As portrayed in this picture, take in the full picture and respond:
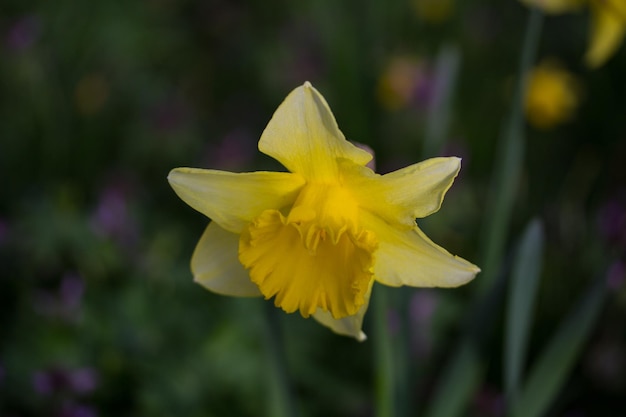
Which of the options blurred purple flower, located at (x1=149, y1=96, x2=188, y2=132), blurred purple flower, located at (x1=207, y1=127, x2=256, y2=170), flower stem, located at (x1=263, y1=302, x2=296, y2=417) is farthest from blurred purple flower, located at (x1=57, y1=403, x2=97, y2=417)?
blurred purple flower, located at (x1=149, y1=96, x2=188, y2=132)

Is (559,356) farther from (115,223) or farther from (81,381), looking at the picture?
(115,223)

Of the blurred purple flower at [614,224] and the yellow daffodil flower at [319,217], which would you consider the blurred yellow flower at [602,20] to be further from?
the yellow daffodil flower at [319,217]

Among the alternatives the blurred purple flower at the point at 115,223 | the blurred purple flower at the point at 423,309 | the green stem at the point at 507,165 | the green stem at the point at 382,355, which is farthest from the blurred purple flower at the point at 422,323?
the blurred purple flower at the point at 115,223

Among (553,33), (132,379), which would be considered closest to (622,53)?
(553,33)

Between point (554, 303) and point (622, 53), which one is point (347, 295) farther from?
point (622, 53)

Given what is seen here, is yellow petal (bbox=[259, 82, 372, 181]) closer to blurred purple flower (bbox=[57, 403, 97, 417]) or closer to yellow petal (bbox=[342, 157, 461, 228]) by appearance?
yellow petal (bbox=[342, 157, 461, 228])

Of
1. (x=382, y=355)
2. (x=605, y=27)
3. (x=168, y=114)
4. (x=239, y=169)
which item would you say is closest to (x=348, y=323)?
(x=382, y=355)
